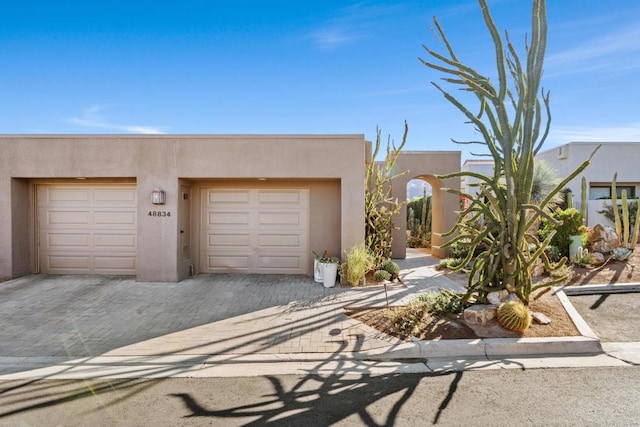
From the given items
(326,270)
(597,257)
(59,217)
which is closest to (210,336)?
(326,270)

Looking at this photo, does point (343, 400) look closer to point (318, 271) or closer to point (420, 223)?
point (318, 271)

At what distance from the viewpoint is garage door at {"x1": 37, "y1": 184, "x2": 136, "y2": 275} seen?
9.62 m

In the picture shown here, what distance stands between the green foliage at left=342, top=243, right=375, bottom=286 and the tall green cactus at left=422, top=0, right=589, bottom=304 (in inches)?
112

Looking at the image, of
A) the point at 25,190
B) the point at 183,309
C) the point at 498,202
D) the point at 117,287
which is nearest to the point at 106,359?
the point at 183,309

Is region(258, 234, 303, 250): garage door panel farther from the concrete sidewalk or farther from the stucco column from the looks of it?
the stucco column

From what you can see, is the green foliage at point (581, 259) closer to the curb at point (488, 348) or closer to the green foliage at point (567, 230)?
the green foliage at point (567, 230)

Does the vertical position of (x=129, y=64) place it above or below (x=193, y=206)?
above

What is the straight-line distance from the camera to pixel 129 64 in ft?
37.9

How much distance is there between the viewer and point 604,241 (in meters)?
9.67

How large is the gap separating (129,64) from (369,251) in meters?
9.73

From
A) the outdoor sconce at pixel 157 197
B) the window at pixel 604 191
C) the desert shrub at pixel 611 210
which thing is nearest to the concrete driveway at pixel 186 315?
the outdoor sconce at pixel 157 197

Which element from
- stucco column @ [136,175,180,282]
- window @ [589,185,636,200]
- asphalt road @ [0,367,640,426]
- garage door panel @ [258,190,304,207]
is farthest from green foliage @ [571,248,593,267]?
window @ [589,185,636,200]

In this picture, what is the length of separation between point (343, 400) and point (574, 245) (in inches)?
347

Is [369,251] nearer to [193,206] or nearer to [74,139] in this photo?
[193,206]
